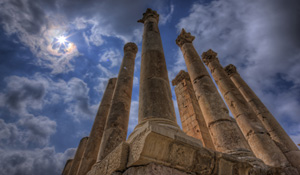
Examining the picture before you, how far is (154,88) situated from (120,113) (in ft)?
9.83

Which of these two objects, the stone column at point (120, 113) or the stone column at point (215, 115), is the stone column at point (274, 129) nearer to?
the stone column at point (215, 115)

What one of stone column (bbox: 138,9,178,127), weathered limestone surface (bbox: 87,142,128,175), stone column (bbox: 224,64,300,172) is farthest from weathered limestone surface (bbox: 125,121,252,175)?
stone column (bbox: 224,64,300,172)

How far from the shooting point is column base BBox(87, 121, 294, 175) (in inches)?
111

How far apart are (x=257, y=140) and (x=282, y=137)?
2930mm

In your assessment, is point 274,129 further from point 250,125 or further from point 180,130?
point 180,130

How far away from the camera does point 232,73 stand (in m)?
13.7

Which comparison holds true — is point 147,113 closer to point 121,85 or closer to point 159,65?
point 159,65

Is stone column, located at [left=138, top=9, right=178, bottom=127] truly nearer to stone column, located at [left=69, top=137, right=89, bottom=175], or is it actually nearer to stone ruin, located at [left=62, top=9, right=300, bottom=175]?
stone ruin, located at [left=62, top=9, right=300, bottom=175]

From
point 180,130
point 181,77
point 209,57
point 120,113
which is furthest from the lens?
point 209,57

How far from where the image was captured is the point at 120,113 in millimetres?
7273

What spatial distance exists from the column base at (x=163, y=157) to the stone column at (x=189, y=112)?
4755mm

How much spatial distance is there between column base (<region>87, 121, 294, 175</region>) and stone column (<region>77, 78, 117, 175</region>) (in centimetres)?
453

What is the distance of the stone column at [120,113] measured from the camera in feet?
20.3

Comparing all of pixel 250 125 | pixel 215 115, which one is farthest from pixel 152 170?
pixel 250 125
